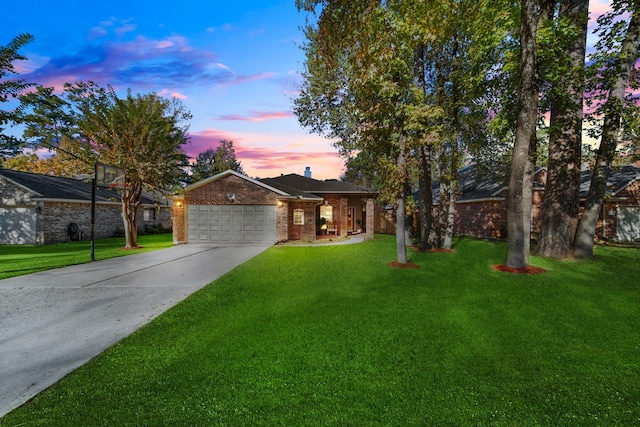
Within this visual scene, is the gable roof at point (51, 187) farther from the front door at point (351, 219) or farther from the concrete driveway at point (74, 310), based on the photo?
the front door at point (351, 219)

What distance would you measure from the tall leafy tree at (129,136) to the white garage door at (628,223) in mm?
25488

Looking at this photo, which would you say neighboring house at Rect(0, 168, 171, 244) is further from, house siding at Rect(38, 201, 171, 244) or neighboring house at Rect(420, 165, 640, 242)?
Answer: neighboring house at Rect(420, 165, 640, 242)

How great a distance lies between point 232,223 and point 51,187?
12.8 m

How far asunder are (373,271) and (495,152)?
1420 cm

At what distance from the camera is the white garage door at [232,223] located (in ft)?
60.5

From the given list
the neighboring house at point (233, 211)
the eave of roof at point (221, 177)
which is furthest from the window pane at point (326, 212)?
the eave of roof at point (221, 177)

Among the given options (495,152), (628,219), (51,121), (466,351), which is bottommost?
(466,351)

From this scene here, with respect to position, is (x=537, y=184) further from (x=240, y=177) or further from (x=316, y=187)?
(x=240, y=177)

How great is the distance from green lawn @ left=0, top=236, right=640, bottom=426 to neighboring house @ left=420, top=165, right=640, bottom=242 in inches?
499

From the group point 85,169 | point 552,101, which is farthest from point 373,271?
point 85,169

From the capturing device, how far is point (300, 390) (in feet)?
11.3

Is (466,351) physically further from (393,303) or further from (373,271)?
(373,271)

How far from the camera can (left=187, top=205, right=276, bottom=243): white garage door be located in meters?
18.4

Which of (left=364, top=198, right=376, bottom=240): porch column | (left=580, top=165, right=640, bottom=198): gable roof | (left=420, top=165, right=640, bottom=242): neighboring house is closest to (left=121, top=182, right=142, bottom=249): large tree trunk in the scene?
(left=364, top=198, right=376, bottom=240): porch column
